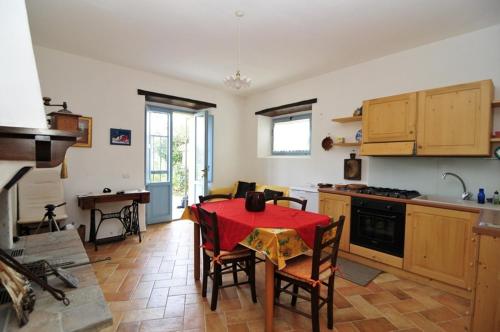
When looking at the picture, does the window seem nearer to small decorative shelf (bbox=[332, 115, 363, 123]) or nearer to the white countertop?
small decorative shelf (bbox=[332, 115, 363, 123])

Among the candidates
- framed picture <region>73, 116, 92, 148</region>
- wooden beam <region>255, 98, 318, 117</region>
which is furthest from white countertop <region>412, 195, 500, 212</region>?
framed picture <region>73, 116, 92, 148</region>

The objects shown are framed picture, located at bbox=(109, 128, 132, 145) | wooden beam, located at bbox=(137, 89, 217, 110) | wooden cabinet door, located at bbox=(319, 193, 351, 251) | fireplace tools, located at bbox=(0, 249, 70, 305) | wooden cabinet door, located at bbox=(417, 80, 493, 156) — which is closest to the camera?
fireplace tools, located at bbox=(0, 249, 70, 305)

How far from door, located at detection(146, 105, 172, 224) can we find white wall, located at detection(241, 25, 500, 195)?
1.99 m

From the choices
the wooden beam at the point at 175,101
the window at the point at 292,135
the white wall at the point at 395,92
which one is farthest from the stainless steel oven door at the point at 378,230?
the wooden beam at the point at 175,101

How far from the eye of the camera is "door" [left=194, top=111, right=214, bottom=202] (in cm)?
456

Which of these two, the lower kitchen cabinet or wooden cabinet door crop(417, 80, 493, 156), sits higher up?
wooden cabinet door crop(417, 80, 493, 156)

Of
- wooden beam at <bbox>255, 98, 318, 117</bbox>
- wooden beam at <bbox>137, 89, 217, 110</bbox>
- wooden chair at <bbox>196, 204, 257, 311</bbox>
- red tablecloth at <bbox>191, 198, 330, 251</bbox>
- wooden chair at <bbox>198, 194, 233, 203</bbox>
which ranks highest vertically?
wooden beam at <bbox>137, 89, 217, 110</bbox>

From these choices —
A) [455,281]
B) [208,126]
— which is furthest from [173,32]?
[455,281]

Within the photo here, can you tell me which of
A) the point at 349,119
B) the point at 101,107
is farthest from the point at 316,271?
the point at 101,107

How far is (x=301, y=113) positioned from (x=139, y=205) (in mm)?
3259

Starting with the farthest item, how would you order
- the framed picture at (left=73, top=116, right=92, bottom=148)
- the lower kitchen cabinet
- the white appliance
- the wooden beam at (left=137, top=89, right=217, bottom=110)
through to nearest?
the wooden beam at (left=137, top=89, right=217, bottom=110) < the white appliance < the framed picture at (left=73, top=116, right=92, bottom=148) < the lower kitchen cabinet

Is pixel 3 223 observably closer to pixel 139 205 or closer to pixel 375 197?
pixel 139 205

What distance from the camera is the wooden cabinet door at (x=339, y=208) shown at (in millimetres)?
3066

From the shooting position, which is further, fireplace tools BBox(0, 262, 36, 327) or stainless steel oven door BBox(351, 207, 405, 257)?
stainless steel oven door BBox(351, 207, 405, 257)
